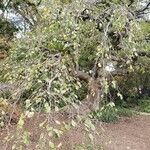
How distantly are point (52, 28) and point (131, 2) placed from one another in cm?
400

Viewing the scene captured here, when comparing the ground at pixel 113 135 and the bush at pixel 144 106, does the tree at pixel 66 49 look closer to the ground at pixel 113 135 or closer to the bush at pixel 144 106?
the ground at pixel 113 135

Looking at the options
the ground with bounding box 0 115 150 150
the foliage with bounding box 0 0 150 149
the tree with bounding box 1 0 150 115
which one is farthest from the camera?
the ground with bounding box 0 115 150 150

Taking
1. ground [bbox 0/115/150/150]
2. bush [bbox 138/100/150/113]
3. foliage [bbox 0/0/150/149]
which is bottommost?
ground [bbox 0/115/150/150]

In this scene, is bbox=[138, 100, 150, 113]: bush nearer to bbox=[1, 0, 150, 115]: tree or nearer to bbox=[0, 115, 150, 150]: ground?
bbox=[0, 115, 150, 150]: ground

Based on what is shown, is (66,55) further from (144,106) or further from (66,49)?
(144,106)

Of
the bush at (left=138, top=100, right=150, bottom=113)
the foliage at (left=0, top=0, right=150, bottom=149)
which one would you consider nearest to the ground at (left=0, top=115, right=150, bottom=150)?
the foliage at (left=0, top=0, right=150, bottom=149)

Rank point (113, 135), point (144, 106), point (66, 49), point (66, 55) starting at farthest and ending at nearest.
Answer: point (144, 106) → point (113, 135) → point (66, 49) → point (66, 55)

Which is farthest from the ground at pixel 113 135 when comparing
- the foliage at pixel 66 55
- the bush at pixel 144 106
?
the bush at pixel 144 106

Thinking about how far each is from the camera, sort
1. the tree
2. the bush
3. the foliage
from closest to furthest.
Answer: the foliage
the tree
the bush

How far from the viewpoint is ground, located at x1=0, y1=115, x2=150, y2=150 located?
7.45m

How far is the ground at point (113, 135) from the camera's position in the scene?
24.4 ft

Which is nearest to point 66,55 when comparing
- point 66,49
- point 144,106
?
point 66,49

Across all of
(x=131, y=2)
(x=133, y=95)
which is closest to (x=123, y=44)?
(x=131, y=2)

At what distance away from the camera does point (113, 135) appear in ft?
29.3
